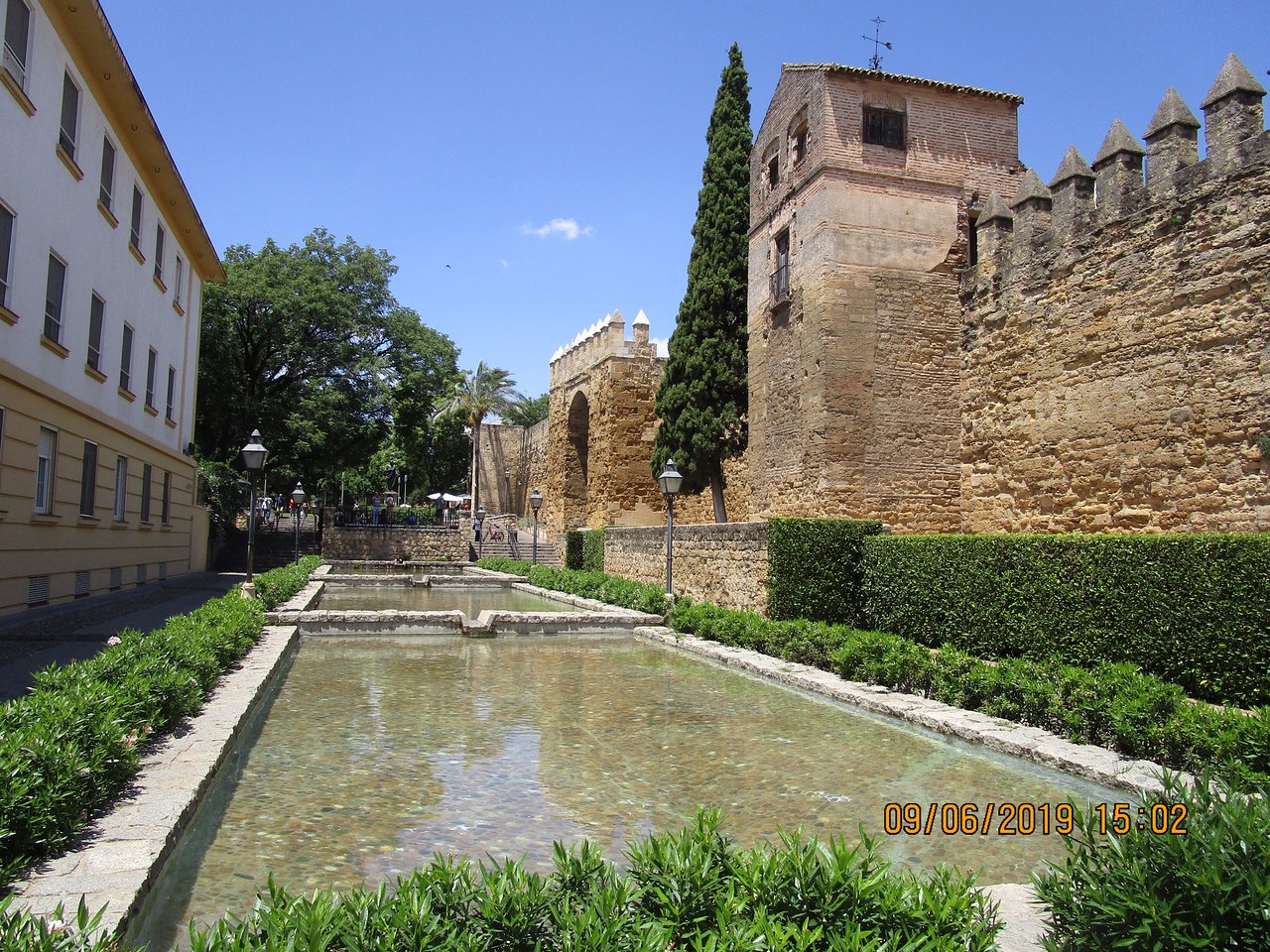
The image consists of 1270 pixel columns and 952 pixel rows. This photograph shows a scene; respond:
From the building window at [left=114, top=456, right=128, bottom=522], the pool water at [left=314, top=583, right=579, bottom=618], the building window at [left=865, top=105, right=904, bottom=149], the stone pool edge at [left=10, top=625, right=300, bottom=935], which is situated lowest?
the pool water at [left=314, top=583, right=579, bottom=618]

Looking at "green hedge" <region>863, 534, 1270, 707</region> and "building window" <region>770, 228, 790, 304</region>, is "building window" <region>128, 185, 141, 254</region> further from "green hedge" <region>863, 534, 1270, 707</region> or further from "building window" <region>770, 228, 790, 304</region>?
"green hedge" <region>863, 534, 1270, 707</region>

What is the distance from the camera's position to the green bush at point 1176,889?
247cm

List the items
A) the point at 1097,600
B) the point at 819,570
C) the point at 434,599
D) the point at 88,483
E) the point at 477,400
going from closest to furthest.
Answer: the point at 1097,600 → the point at 819,570 → the point at 88,483 → the point at 434,599 → the point at 477,400

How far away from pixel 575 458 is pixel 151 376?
1761 cm

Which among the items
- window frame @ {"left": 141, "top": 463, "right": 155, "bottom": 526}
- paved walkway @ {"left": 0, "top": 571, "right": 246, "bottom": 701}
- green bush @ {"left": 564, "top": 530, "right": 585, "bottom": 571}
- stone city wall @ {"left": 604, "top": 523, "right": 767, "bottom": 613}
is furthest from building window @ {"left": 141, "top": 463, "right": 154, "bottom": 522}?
green bush @ {"left": 564, "top": 530, "right": 585, "bottom": 571}

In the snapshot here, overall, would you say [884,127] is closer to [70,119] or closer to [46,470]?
[70,119]

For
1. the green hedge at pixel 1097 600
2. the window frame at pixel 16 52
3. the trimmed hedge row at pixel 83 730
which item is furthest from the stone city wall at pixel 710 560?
the window frame at pixel 16 52

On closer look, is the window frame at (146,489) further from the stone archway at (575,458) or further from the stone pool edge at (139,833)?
the stone archway at (575,458)

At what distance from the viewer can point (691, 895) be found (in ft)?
9.16

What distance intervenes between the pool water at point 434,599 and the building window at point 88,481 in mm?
4099

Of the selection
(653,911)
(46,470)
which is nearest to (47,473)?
(46,470)

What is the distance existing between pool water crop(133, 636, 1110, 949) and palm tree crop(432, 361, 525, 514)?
38.6 metres

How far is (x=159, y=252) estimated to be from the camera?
19016 millimetres

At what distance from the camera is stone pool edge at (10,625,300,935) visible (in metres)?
3.13
